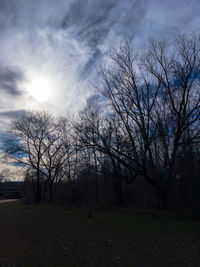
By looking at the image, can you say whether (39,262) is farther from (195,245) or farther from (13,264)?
(195,245)

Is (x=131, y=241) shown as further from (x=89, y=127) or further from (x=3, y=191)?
(x=3, y=191)

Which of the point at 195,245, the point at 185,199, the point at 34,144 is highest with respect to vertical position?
the point at 34,144

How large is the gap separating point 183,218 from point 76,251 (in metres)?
8.63

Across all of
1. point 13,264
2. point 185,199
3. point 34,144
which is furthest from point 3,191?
point 13,264

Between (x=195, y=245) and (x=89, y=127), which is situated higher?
(x=89, y=127)

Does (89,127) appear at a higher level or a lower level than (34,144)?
lower

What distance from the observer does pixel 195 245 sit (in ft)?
22.5

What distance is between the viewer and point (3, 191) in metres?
71.8

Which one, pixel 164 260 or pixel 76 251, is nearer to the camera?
pixel 164 260

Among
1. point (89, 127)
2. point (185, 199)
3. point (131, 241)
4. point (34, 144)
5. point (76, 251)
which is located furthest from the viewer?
point (34, 144)

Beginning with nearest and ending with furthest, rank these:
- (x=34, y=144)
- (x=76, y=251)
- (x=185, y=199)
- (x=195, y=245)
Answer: (x=76, y=251) → (x=195, y=245) → (x=185, y=199) → (x=34, y=144)

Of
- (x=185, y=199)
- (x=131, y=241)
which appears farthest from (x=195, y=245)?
(x=185, y=199)

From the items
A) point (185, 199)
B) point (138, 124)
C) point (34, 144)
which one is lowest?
point (185, 199)

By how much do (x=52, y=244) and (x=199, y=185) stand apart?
28.4ft
